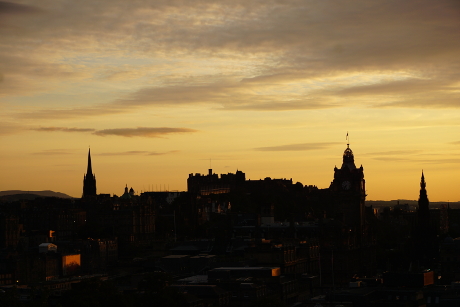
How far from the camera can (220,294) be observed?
13475 centimetres

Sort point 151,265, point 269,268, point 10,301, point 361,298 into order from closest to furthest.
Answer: point 10,301, point 361,298, point 269,268, point 151,265

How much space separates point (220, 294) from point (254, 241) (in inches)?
1996

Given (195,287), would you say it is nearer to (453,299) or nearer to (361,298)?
(361,298)

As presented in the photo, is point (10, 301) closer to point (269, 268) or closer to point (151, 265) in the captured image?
point (269, 268)

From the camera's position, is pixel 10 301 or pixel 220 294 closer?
pixel 10 301

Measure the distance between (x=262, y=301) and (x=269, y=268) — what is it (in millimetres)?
34617

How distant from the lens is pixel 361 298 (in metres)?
128

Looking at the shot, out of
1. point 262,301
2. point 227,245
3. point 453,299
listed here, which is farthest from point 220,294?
point 227,245

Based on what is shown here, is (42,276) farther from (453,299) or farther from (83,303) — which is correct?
(453,299)

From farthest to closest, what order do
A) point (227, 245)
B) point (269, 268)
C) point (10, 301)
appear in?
point (227, 245) → point (269, 268) → point (10, 301)

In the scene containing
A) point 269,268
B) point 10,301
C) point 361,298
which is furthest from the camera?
point 269,268

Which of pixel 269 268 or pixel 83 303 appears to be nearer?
pixel 83 303

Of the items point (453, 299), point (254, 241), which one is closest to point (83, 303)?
point (453, 299)

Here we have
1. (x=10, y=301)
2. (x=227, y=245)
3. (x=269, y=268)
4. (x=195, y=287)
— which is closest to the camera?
(x=10, y=301)
